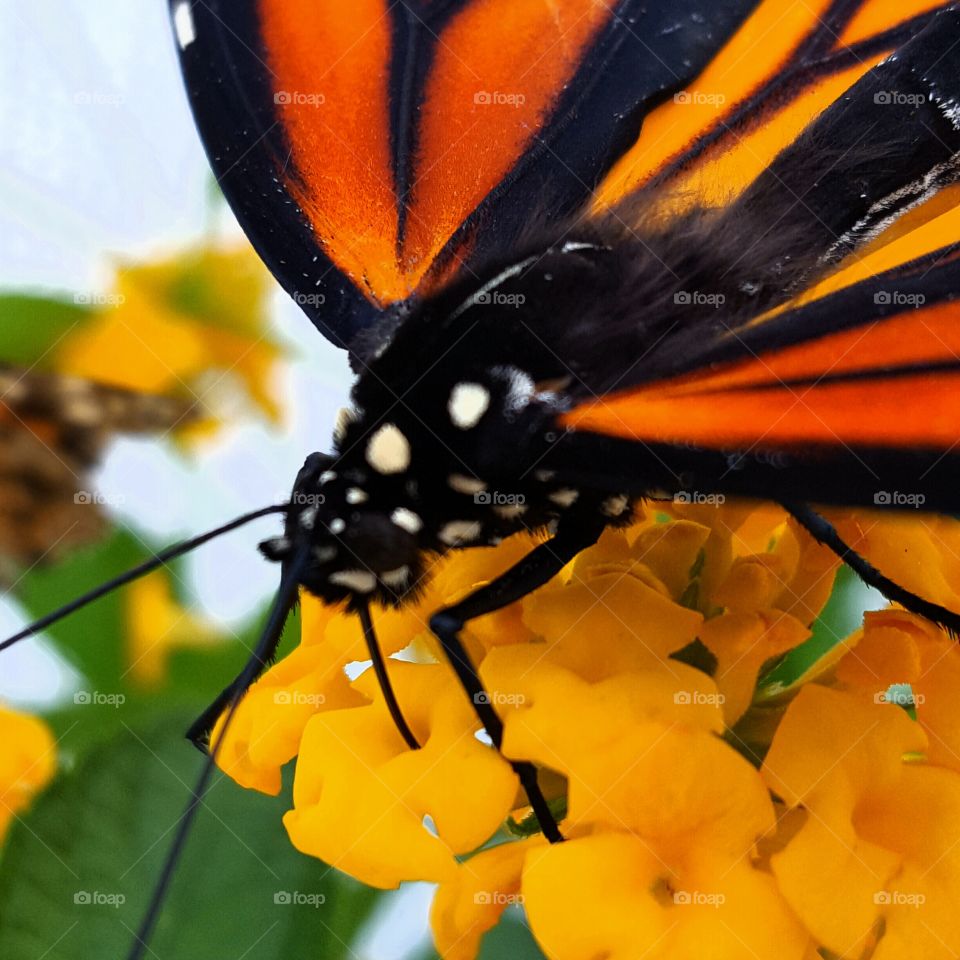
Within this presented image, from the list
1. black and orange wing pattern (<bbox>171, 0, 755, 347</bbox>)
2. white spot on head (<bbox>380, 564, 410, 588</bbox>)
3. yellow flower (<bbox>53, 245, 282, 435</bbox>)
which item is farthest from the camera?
yellow flower (<bbox>53, 245, 282, 435</bbox>)

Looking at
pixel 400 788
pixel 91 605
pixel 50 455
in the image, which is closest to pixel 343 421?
pixel 400 788

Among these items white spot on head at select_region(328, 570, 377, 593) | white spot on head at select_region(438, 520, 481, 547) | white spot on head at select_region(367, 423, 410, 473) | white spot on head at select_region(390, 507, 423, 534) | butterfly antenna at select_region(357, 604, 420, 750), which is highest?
white spot on head at select_region(367, 423, 410, 473)

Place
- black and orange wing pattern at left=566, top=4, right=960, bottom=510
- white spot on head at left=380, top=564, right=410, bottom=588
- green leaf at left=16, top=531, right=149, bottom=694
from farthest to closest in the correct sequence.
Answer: green leaf at left=16, top=531, right=149, bottom=694, white spot on head at left=380, top=564, right=410, bottom=588, black and orange wing pattern at left=566, top=4, right=960, bottom=510

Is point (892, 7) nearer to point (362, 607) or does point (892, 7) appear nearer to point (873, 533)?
point (873, 533)

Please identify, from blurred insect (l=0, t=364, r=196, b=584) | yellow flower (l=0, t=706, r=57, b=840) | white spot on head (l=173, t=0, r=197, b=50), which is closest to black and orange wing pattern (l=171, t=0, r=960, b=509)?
white spot on head (l=173, t=0, r=197, b=50)

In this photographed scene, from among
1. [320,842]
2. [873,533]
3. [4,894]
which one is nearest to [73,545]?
[4,894]

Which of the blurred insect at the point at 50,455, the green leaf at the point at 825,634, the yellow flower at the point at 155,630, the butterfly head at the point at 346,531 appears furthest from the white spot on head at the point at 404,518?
the blurred insect at the point at 50,455

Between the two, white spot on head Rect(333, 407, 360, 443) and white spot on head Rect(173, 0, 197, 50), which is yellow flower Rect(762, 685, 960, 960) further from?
white spot on head Rect(173, 0, 197, 50)
